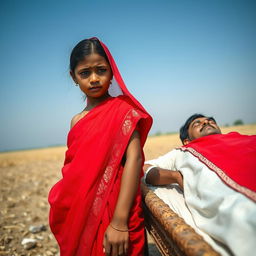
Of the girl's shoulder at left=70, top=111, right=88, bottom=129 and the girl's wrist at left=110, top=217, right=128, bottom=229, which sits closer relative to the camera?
the girl's wrist at left=110, top=217, right=128, bottom=229

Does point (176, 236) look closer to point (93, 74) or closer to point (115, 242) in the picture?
point (115, 242)

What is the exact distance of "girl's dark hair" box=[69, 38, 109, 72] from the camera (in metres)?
1.50

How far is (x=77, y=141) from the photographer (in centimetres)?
144

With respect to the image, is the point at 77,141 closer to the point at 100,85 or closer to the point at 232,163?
the point at 100,85

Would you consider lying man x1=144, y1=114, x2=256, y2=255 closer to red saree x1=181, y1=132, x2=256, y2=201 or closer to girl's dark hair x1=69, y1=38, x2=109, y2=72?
red saree x1=181, y1=132, x2=256, y2=201

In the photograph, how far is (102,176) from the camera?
1.37m

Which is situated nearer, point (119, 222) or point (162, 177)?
point (119, 222)

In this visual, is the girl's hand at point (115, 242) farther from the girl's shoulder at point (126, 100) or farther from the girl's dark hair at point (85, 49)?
the girl's dark hair at point (85, 49)

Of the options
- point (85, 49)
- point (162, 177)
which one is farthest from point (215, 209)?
point (85, 49)

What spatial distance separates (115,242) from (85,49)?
1329 mm

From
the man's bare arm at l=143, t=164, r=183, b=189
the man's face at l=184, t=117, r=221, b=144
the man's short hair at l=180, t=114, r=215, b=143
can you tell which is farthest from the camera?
the man's short hair at l=180, t=114, r=215, b=143

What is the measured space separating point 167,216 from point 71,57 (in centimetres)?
136

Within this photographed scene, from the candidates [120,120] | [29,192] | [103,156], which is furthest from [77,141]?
[29,192]

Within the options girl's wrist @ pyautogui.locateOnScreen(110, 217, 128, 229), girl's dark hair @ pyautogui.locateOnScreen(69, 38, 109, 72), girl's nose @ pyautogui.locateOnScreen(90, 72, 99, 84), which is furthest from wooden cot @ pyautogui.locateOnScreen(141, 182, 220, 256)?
girl's dark hair @ pyautogui.locateOnScreen(69, 38, 109, 72)
